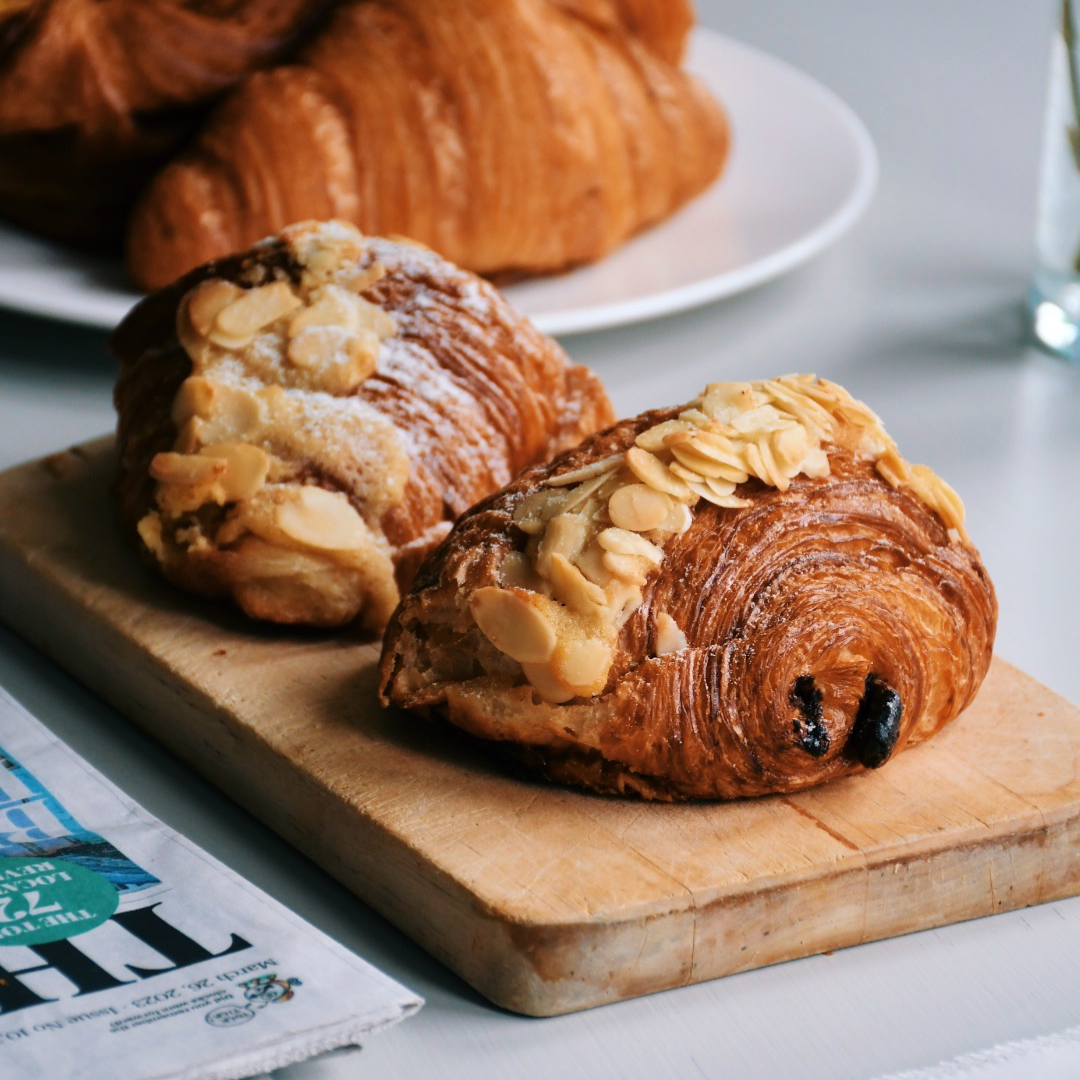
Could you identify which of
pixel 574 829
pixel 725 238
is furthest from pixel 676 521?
pixel 725 238

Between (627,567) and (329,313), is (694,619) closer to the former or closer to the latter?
(627,567)

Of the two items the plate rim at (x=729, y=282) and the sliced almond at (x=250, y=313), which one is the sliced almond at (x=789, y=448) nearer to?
the sliced almond at (x=250, y=313)

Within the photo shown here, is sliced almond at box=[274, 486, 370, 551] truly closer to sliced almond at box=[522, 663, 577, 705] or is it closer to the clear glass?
sliced almond at box=[522, 663, 577, 705]

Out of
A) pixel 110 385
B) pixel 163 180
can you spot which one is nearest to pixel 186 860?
pixel 110 385

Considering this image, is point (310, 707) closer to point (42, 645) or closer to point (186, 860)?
point (186, 860)

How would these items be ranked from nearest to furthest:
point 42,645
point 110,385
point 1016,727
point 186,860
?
1. point 186,860
2. point 1016,727
3. point 42,645
4. point 110,385

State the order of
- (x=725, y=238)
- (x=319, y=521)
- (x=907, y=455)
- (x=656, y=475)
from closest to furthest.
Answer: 1. (x=656, y=475)
2. (x=319, y=521)
3. (x=907, y=455)
4. (x=725, y=238)
